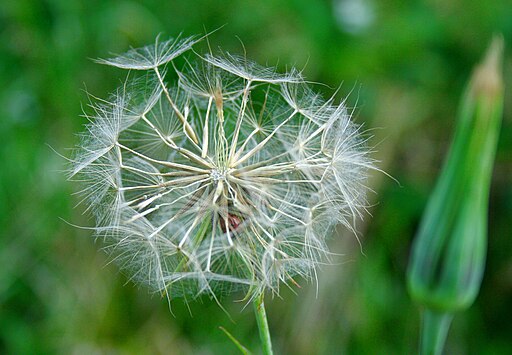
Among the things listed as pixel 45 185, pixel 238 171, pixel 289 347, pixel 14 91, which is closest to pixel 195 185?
pixel 238 171

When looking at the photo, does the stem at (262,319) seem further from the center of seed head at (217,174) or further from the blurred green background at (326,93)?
the blurred green background at (326,93)

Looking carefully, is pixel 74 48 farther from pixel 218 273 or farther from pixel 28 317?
pixel 218 273

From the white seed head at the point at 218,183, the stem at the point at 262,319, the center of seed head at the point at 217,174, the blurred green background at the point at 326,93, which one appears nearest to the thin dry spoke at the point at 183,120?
the white seed head at the point at 218,183

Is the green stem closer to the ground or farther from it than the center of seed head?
closer to the ground

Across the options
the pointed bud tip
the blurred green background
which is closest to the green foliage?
the pointed bud tip

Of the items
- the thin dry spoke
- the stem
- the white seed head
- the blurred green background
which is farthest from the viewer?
the blurred green background

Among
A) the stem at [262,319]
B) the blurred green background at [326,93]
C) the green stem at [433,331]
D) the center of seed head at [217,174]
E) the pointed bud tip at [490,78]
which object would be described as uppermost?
the pointed bud tip at [490,78]

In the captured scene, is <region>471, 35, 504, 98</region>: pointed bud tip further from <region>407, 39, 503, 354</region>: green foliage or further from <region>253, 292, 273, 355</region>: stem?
<region>253, 292, 273, 355</region>: stem
